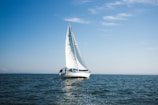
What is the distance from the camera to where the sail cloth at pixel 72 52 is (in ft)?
227

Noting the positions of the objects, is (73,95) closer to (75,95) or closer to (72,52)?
(75,95)

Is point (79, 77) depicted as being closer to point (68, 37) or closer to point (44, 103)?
point (68, 37)

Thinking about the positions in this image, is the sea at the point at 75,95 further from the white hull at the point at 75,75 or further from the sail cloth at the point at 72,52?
the sail cloth at the point at 72,52

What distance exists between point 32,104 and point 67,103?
3548 millimetres

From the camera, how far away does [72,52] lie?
2761 inches

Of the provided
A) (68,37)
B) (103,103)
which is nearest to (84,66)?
(68,37)

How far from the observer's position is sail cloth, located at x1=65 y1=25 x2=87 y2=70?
69175 millimetres

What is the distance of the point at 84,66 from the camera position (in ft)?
228

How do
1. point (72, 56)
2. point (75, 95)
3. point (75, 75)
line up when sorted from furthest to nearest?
point (72, 56) < point (75, 75) < point (75, 95)

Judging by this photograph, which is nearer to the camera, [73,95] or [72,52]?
[73,95]

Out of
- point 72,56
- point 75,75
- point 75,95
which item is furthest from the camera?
point 72,56

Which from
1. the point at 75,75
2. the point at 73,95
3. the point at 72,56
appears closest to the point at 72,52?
the point at 72,56

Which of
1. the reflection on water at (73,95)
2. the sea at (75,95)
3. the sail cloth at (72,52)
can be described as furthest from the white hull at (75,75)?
the sail cloth at (72,52)

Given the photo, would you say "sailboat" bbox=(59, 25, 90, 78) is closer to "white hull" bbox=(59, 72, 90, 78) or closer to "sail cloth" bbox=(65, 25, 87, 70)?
"sail cloth" bbox=(65, 25, 87, 70)
